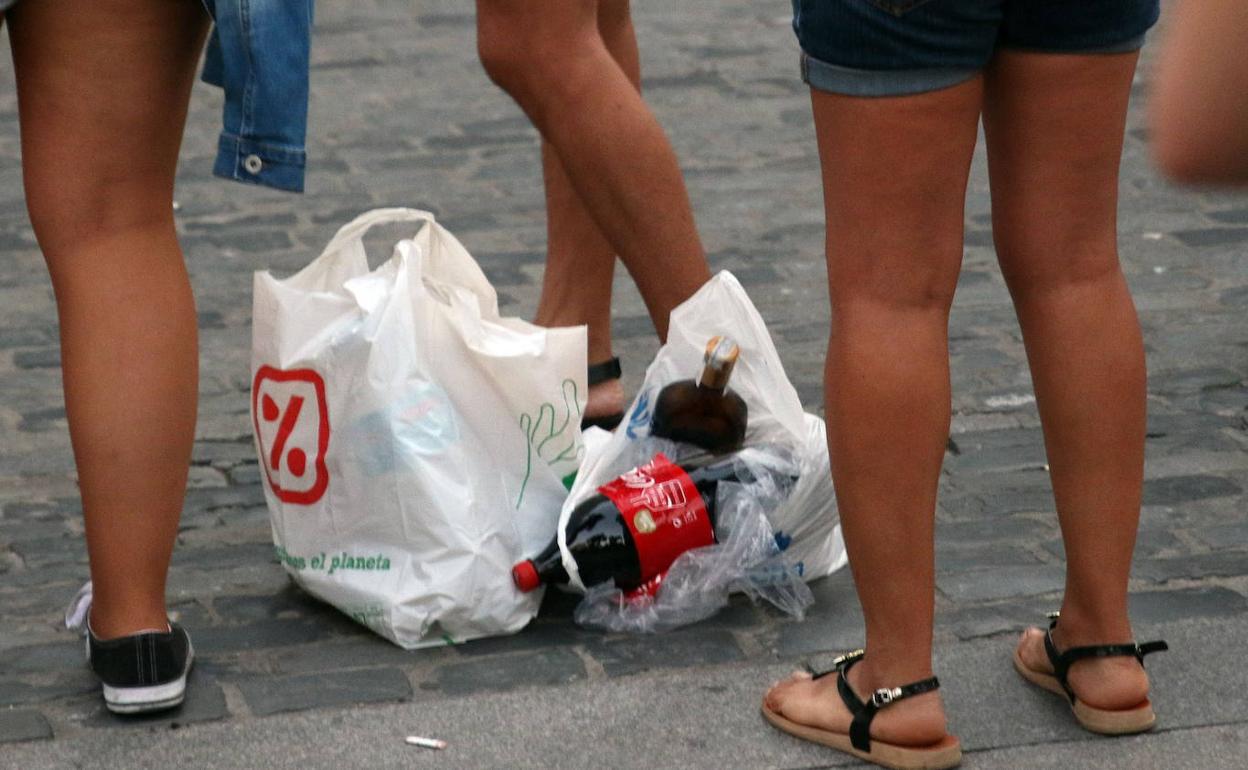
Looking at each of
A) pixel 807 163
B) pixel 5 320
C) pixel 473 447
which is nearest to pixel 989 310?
pixel 807 163

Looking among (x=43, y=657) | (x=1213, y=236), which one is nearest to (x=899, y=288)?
(x=43, y=657)

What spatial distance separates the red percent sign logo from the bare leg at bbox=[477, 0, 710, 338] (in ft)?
2.21

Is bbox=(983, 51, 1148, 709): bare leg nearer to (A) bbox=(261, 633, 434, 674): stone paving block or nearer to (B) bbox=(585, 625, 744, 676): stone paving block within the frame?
(B) bbox=(585, 625, 744, 676): stone paving block

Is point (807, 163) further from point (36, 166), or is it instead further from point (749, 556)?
point (36, 166)

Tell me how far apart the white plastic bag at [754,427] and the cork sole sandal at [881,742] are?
0.45 meters

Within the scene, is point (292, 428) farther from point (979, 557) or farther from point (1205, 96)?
point (1205, 96)

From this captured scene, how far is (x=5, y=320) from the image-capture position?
4641mm

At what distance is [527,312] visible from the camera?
15.2ft

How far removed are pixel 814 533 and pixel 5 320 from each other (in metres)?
2.36

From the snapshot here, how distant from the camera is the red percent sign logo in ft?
9.75

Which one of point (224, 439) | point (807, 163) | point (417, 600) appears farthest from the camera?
point (807, 163)

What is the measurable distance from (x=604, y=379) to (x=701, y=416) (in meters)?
0.71

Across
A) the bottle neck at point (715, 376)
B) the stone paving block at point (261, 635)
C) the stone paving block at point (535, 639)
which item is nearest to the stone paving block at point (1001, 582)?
the bottle neck at point (715, 376)

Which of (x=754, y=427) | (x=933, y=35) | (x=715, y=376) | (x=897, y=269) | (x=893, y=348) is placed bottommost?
(x=754, y=427)
